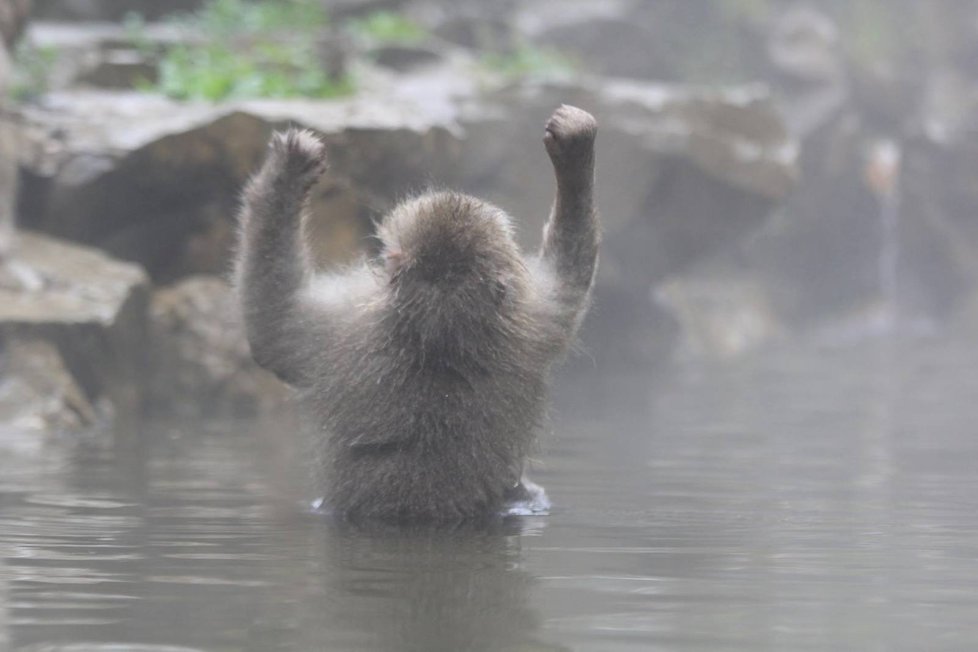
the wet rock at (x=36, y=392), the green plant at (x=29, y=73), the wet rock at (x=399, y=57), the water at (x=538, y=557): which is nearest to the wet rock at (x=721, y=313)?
the wet rock at (x=399, y=57)

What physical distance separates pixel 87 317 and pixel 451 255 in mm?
4028

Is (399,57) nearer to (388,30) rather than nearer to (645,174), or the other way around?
(388,30)

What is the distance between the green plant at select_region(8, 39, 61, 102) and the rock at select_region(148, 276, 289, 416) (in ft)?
4.62

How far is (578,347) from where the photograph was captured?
4.32 m

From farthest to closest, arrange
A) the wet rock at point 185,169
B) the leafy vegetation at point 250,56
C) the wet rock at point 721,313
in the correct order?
the wet rock at point 721,313 < the leafy vegetation at point 250,56 < the wet rock at point 185,169

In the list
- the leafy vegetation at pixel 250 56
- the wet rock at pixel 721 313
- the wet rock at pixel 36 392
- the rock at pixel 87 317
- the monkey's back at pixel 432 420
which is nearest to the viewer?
the monkey's back at pixel 432 420

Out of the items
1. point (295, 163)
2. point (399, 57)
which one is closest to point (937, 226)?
point (399, 57)

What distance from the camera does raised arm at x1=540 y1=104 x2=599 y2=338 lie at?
405 cm

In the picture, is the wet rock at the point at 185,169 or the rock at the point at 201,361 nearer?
the wet rock at the point at 185,169

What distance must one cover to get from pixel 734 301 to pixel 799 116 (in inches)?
108

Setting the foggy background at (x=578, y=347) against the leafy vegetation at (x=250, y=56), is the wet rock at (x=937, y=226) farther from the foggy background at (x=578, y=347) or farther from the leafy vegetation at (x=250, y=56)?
the leafy vegetation at (x=250, y=56)

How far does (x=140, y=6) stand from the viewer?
13.0 metres

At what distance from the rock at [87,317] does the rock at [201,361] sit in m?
0.21

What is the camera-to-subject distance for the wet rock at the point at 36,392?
680 cm
